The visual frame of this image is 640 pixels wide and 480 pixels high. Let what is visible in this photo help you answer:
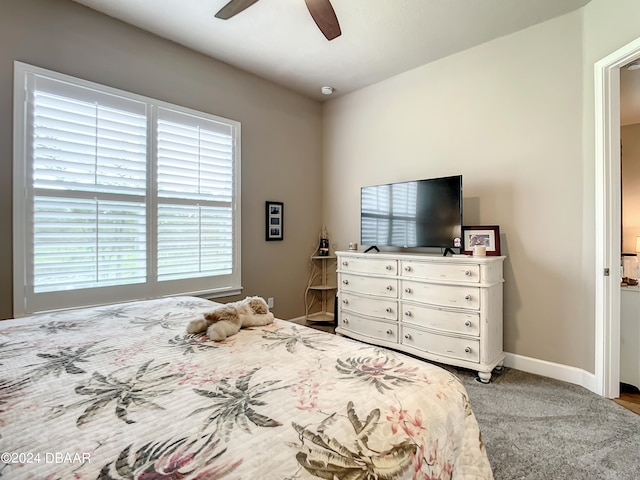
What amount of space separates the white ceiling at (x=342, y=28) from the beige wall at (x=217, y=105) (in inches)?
7.3

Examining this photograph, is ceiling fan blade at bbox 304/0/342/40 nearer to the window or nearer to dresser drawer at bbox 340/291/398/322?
the window

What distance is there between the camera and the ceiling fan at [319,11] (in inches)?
76.2

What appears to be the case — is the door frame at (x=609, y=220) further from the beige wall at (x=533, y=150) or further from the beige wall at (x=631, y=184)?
the beige wall at (x=631, y=184)

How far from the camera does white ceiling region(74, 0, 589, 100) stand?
2418 mm

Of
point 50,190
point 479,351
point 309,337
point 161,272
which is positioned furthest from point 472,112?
point 50,190

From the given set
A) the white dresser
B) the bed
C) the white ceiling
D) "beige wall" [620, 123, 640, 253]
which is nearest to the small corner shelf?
the white dresser

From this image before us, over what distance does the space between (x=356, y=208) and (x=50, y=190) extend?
2.89 meters

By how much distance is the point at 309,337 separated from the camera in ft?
4.39

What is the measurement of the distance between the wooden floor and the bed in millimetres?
2057

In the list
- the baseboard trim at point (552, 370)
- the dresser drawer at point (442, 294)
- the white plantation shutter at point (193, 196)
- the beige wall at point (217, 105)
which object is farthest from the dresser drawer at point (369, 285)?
the white plantation shutter at point (193, 196)

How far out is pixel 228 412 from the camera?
2.52ft

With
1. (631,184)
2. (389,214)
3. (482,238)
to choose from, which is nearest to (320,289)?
(389,214)

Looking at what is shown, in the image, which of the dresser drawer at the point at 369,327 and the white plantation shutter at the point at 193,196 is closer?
the white plantation shutter at the point at 193,196

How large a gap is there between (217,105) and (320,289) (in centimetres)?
239
